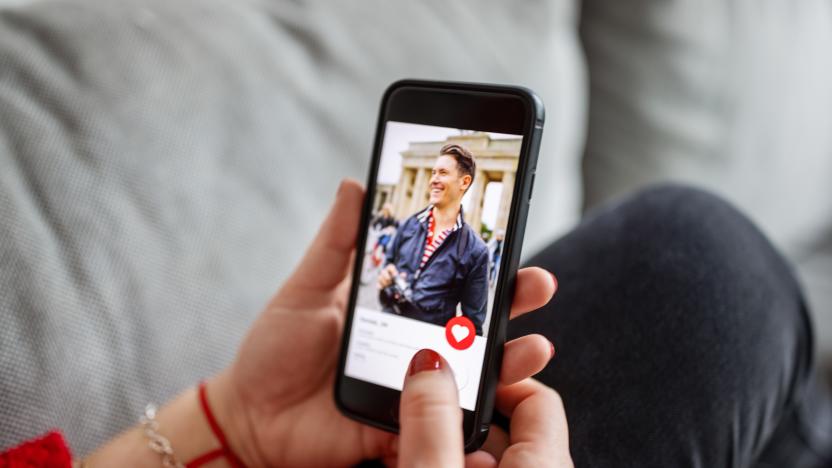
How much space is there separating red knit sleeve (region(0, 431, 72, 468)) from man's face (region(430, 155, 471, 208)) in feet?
0.83

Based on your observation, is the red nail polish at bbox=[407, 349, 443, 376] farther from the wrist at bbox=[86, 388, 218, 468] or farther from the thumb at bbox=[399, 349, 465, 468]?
the wrist at bbox=[86, 388, 218, 468]

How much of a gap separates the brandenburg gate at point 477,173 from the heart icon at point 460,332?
4cm

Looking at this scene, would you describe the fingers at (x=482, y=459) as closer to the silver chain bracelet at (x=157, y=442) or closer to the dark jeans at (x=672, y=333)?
the dark jeans at (x=672, y=333)

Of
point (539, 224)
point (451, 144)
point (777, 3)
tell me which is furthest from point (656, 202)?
point (777, 3)

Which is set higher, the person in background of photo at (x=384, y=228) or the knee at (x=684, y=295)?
the person in background of photo at (x=384, y=228)

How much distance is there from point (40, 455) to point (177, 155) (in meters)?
0.21

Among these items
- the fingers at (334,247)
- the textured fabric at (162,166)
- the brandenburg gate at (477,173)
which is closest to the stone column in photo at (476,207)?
the brandenburg gate at (477,173)

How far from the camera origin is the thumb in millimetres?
256

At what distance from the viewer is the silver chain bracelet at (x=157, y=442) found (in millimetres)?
396

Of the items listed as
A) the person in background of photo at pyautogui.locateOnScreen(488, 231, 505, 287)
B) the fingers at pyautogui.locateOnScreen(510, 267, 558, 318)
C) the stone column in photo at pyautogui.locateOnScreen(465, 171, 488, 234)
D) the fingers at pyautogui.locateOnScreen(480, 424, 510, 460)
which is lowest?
the fingers at pyautogui.locateOnScreen(480, 424, 510, 460)

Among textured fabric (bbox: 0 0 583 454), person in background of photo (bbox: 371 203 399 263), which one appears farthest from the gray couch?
person in background of photo (bbox: 371 203 399 263)

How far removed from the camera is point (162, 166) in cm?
45

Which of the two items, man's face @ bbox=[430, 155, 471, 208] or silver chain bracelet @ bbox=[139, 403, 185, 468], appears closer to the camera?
man's face @ bbox=[430, 155, 471, 208]

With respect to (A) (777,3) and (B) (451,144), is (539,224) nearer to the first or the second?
(B) (451,144)
